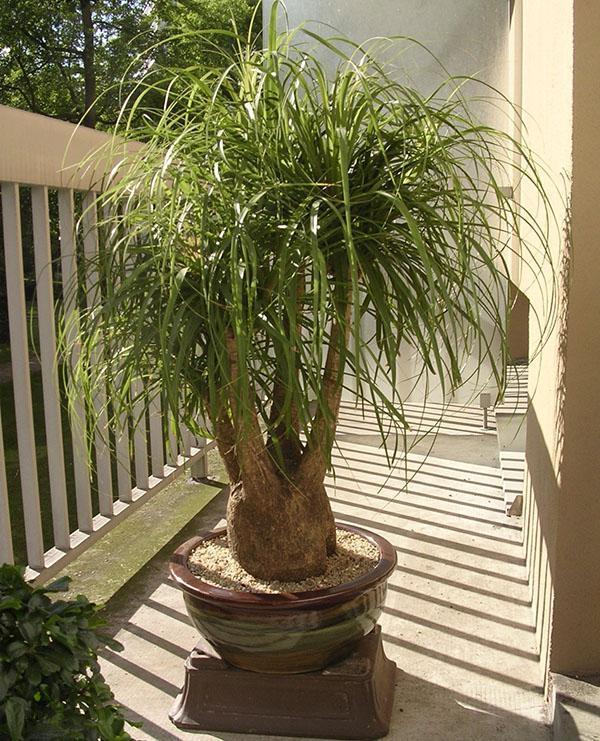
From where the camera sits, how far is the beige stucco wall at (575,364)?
1830mm

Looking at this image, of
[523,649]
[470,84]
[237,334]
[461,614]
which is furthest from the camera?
[470,84]

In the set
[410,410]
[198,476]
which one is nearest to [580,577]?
[198,476]

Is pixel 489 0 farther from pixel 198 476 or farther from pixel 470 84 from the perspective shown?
pixel 198 476

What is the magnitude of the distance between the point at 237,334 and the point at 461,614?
1467 millimetres

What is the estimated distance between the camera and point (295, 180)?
5.62 ft

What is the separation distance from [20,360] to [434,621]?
1.37m

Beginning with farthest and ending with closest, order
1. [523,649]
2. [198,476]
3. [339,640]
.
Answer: [198,476], [523,649], [339,640]

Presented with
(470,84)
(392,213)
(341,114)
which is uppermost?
(470,84)

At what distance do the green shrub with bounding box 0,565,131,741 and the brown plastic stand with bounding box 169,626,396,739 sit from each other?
59 centimetres

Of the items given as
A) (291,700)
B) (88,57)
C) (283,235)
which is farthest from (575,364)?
(88,57)

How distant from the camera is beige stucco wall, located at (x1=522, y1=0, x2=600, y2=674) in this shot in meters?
1.83

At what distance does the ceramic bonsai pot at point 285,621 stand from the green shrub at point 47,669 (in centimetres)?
45

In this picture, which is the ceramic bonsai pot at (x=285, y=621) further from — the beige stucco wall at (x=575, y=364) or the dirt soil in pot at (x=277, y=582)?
the beige stucco wall at (x=575, y=364)

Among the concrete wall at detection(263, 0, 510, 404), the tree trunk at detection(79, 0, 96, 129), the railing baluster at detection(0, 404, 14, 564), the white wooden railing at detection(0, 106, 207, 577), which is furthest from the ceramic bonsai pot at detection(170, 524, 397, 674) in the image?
the tree trunk at detection(79, 0, 96, 129)
